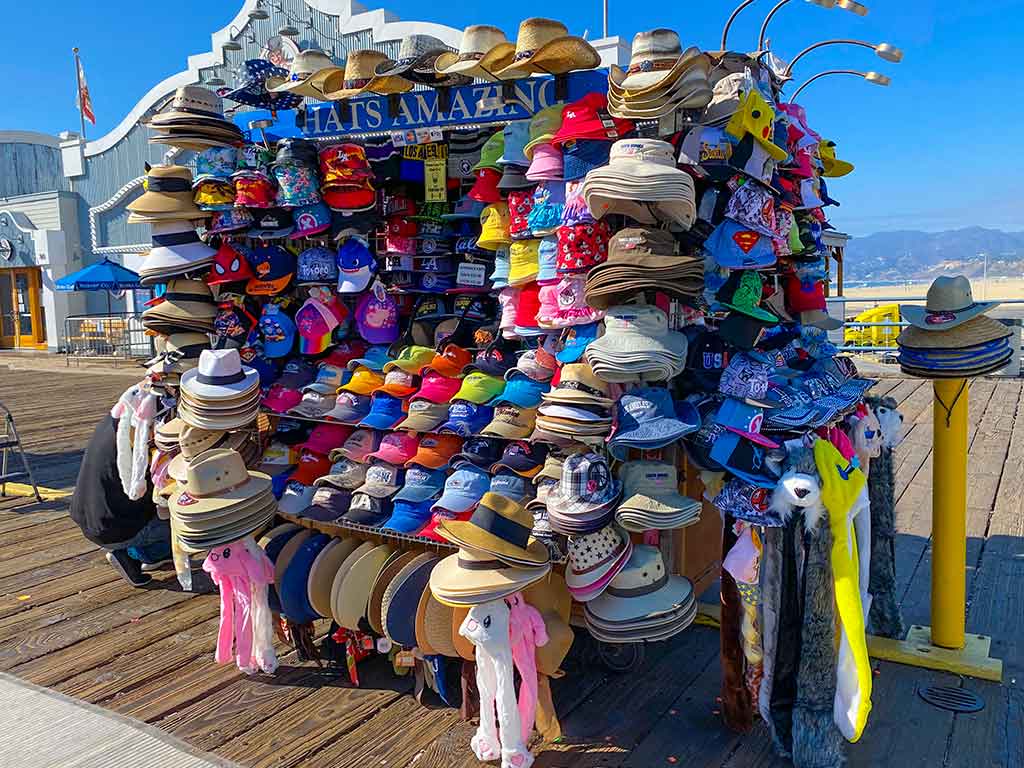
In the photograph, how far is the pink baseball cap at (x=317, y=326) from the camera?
4340 mm

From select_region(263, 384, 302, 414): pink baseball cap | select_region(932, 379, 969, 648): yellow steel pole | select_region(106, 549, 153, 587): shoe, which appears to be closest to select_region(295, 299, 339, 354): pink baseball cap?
select_region(263, 384, 302, 414): pink baseball cap

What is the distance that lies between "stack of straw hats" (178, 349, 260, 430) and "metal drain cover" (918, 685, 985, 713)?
11.2ft

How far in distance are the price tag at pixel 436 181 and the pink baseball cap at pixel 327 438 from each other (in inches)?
50.2

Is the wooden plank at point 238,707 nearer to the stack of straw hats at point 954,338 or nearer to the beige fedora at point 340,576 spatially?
the beige fedora at point 340,576

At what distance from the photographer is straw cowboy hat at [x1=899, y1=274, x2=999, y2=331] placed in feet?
12.2

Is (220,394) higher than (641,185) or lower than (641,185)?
lower

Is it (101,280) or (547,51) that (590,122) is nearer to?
(547,51)

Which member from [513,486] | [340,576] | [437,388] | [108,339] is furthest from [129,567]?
[108,339]

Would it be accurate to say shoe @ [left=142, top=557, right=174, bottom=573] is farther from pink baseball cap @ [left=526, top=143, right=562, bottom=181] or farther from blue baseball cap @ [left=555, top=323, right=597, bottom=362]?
pink baseball cap @ [left=526, top=143, right=562, bottom=181]

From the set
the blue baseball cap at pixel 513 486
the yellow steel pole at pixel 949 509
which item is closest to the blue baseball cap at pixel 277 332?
the blue baseball cap at pixel 513 486

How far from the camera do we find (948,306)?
3.80 metres

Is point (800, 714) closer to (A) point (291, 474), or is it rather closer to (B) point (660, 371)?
(B) point (660, 371)

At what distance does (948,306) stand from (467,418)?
2303 millimetres

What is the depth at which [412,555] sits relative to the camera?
3.85 m
